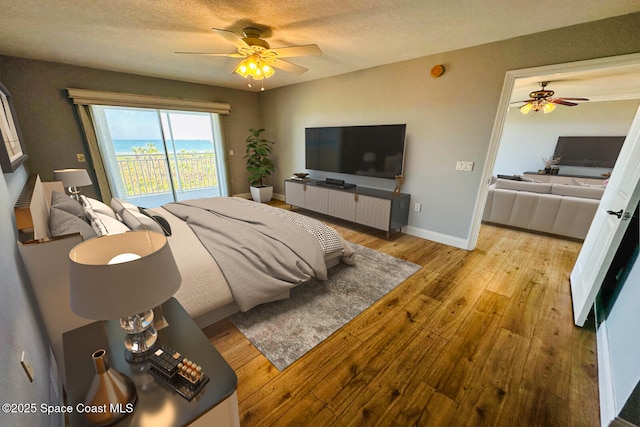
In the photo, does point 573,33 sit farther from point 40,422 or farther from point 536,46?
point 40,422

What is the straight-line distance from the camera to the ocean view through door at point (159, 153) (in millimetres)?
3846

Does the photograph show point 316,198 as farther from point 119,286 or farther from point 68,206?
point 119,286

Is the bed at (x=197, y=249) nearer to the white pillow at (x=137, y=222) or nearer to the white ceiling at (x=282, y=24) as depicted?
the white pillow at (x=137, y=222)

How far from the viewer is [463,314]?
1.95 m

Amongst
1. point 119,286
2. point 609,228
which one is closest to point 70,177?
point 119,286

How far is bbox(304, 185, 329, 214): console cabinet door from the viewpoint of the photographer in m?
4.03

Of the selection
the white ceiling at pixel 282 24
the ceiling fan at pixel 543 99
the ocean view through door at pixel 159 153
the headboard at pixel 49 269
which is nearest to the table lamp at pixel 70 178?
the ocean view through door at pixel 159 153

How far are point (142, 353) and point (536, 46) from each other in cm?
374

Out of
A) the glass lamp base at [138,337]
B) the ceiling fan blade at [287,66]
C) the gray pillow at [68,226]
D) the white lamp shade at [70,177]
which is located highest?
the ceiling fan blade at [287,66]

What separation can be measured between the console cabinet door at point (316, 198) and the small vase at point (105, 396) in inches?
135

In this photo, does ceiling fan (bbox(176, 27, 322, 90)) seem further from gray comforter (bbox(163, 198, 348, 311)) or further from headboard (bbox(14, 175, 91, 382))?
headboard (bbox(14, 175, 91, 382))

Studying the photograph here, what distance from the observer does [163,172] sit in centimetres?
448

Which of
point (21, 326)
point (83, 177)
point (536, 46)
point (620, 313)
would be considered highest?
point (536, 46)

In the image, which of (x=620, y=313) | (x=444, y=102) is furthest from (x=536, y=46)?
(x=620, y=313)
